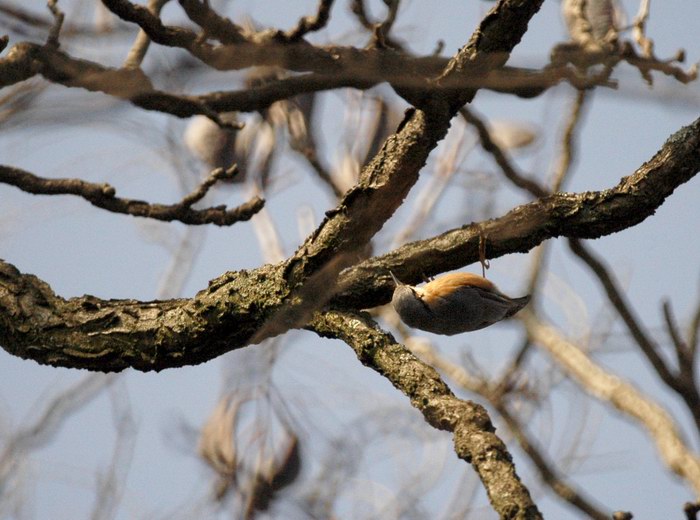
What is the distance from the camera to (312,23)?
9.48 feet

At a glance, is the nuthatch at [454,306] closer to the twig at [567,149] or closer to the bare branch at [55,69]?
the bare branch at [55,69]

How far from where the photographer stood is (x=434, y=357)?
5586 mm

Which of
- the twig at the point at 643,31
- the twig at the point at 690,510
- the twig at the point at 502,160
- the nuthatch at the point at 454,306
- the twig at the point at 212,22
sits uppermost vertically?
the twig at the point at 643,31

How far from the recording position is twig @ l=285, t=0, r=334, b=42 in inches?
112

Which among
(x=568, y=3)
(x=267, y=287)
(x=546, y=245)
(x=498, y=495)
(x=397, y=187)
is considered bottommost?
(x=498, y=495)

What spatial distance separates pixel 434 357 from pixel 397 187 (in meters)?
3.66

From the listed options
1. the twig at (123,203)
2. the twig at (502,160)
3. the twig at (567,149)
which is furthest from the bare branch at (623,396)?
the twig at (123,203)

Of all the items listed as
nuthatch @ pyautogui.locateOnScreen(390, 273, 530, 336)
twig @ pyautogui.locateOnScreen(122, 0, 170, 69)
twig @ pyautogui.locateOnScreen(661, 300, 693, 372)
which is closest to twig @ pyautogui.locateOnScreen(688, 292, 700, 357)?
twig @ pyautogui.locateOnScreen(661, 300, 693, 372)

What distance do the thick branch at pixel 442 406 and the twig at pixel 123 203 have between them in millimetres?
855

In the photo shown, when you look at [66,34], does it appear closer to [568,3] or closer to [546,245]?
[568,3]

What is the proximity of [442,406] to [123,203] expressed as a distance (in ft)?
5.06

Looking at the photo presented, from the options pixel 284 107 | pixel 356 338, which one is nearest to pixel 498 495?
pixel 356 338

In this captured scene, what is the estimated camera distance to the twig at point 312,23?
2857 mm

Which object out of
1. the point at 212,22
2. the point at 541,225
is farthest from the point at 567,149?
the point at 541,225
